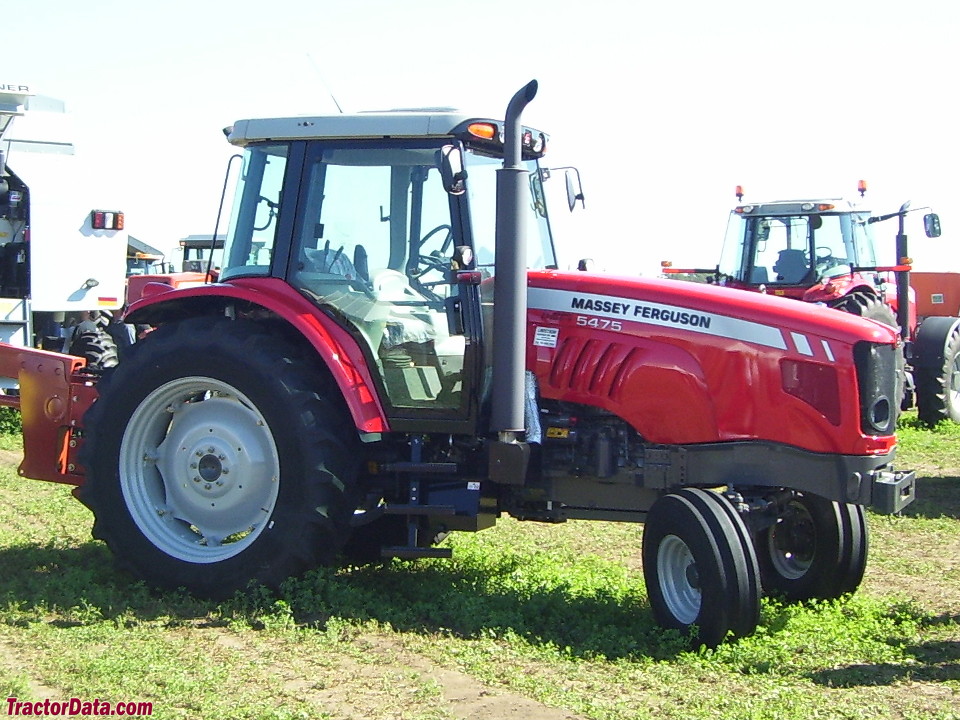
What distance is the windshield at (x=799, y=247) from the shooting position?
13.7 m

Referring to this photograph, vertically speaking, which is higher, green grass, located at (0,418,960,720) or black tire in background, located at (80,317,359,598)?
black tire in background, located at (80,317,359,598)

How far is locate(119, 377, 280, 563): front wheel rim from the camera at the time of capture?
6.01 m

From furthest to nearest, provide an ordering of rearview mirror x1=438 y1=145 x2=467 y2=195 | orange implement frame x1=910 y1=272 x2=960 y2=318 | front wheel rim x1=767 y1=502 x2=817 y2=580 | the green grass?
orange implement frame x1=910 y1=272 x2=960 y2=318, front wheel rim x1=767 y1=502 x2=817 y2=580, rearview mirror x1=438 y1=145 x2=467 y2=195, the green grass

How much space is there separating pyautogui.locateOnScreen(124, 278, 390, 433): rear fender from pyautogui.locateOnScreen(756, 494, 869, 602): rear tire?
6.75 ft

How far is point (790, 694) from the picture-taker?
4.63 m

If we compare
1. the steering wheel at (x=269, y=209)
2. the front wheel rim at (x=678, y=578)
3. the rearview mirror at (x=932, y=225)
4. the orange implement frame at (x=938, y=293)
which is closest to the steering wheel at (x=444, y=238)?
the steering wheel at (x=269, y=209)

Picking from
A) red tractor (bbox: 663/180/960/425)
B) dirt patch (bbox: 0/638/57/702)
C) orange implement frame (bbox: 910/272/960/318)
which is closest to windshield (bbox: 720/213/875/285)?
red tractor (bbox: 663/180/960/425)

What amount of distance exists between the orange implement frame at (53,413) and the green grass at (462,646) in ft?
1.72

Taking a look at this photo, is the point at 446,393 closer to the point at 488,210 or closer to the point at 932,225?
the point at 488,210

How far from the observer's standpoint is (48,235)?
1244cm

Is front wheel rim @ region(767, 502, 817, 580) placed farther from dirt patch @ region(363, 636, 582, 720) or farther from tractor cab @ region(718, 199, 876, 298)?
tractor cab @ region(718, 199, 876, 298)

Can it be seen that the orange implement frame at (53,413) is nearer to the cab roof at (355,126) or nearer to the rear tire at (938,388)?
the cab roof at (355,126)

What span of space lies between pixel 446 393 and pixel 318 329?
683mm

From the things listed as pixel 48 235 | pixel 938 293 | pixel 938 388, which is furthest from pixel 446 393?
pixel 938 293
